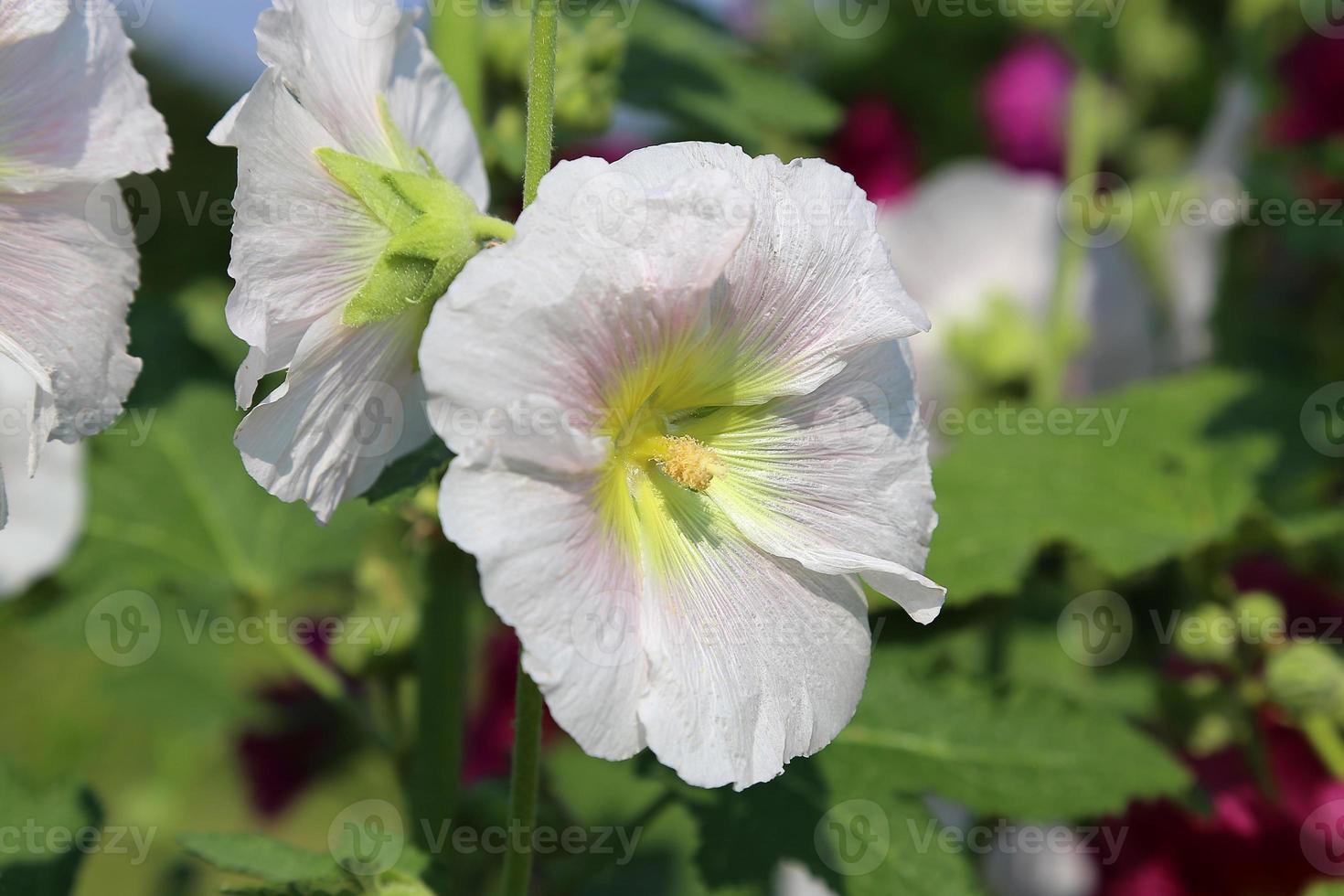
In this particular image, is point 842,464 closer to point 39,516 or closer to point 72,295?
point 72,295

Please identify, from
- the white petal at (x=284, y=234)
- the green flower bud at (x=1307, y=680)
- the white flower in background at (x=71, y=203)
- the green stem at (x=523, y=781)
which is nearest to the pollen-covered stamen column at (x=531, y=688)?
the green stem at (x=523, y=781)

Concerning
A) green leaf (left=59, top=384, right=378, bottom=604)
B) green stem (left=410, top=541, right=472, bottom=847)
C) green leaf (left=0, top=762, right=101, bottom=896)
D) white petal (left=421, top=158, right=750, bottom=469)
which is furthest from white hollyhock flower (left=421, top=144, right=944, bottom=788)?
green leaf (left=59, top=384, right=378, bottom=604)

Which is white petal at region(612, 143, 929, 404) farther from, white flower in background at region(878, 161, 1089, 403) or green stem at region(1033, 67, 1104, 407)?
white flower in background at region(878, 161, 1089, 403)

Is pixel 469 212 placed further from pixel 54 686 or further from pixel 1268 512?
pixel 54 686

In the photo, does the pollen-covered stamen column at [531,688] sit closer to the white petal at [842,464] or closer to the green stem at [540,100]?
the green stem at [540,100]

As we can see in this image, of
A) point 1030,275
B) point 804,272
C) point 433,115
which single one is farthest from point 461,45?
point 1030,275

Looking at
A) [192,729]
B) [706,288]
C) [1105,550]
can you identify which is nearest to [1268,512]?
[1105,550]
